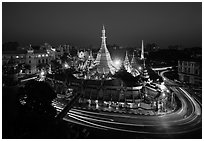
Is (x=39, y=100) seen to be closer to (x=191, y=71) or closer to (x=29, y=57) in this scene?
(x=191, y=71)

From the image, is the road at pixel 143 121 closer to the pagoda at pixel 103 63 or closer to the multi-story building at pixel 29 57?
the pagoda at pixel 103 63

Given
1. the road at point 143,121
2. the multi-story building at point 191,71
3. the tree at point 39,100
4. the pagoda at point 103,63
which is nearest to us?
the tree at point 39,100

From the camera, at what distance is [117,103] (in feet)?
39.6

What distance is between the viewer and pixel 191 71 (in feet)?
68.7

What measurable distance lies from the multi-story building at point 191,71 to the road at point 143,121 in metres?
9.41

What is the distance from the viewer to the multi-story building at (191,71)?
19.9 metres

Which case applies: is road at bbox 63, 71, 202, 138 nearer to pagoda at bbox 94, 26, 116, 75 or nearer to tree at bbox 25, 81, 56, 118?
tree at bbox 25, 81, 56, 118

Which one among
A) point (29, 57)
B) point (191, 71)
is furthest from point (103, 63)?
point (29, 57)

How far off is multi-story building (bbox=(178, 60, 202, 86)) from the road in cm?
941

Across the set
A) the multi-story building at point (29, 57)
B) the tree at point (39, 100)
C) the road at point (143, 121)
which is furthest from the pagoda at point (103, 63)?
the multi-story building at point (29, 57)

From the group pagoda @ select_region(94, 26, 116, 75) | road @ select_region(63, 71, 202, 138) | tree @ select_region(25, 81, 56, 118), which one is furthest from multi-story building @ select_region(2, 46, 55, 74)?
tree @ select_region(25, 81, 56, 118)

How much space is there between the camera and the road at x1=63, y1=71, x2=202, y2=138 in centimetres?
899

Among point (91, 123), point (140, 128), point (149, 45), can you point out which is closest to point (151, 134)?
point (140, 128)

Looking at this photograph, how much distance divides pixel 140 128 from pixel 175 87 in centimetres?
1083
